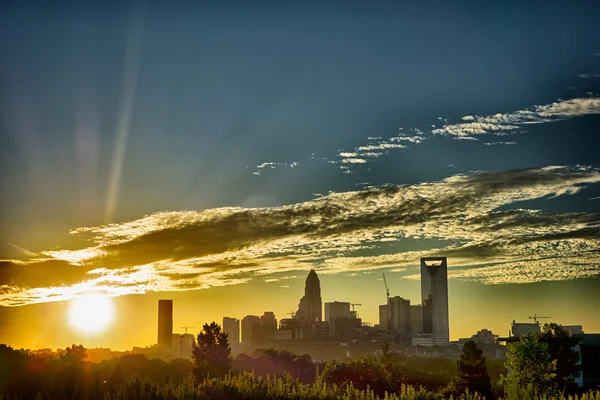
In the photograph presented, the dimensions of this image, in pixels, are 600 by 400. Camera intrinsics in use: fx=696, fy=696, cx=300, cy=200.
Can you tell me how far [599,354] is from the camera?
9275 cm

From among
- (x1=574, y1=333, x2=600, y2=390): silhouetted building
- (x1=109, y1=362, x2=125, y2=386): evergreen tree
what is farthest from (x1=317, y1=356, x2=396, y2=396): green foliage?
(x1=574, y1=333, x2=600, y2=390): silhouetted building

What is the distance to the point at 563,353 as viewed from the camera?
8881cm

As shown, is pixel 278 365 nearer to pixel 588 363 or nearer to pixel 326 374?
pixel 326 374

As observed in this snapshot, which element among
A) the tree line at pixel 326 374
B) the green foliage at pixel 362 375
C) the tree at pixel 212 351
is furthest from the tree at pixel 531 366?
the tree at pixel 212 351

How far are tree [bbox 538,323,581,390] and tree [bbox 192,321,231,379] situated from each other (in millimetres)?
63755

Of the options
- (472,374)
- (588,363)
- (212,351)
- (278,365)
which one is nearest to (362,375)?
(472,374)

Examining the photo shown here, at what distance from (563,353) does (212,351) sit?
71.6 metres

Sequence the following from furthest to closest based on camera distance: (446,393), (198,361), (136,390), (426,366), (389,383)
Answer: (426,366) < (198,361) < (446,393) < (389,383) < (136,390)

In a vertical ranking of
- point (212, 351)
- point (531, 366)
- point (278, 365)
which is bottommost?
point (278, 365)

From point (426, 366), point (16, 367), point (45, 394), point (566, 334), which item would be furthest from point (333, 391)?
point (426, 366)

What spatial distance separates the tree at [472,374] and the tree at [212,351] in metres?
52.5

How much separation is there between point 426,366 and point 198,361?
81.9 m

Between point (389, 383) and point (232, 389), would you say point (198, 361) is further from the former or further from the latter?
point (232, 389)

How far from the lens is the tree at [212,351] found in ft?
436
